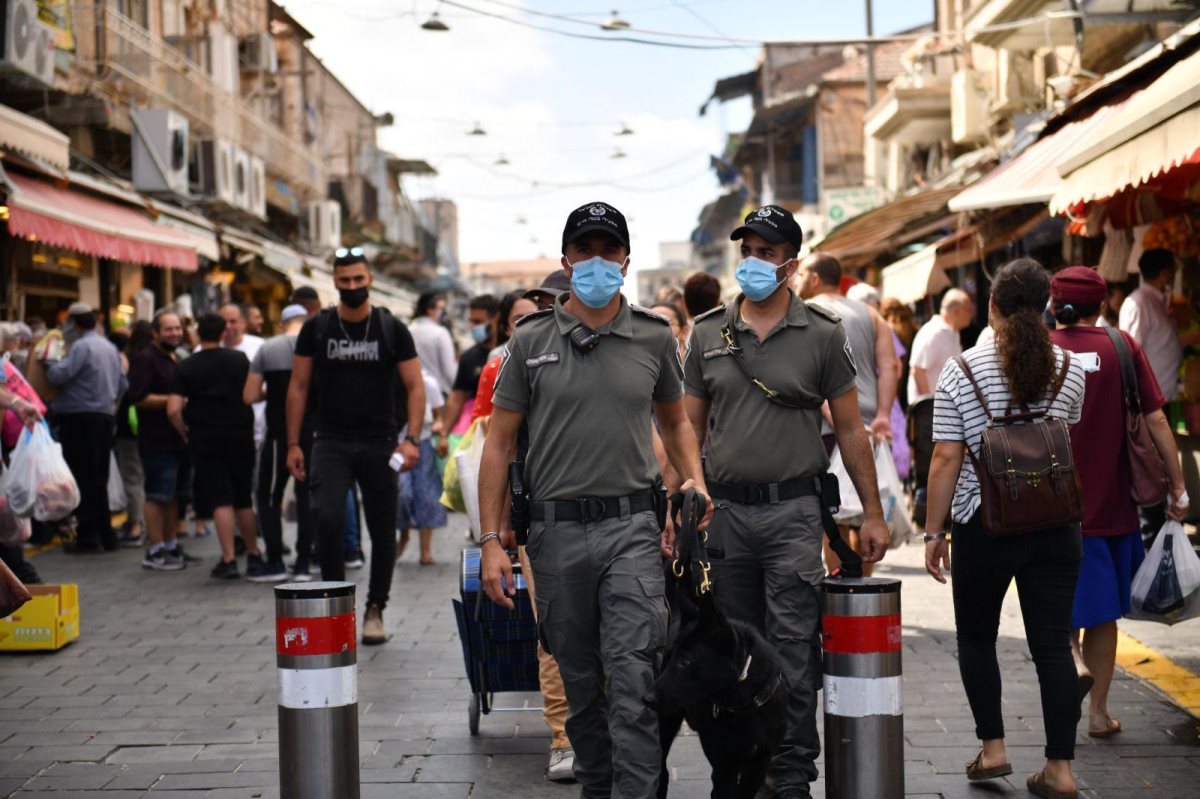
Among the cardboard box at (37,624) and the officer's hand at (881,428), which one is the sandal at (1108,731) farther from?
the cardboard box at (37,624)

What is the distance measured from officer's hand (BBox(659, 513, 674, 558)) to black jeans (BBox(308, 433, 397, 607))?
3.54 m

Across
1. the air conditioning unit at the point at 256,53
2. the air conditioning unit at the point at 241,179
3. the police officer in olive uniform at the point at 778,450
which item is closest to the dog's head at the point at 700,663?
the police officer in olive uniform at the point at 778,450

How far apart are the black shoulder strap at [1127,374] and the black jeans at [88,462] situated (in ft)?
30.1

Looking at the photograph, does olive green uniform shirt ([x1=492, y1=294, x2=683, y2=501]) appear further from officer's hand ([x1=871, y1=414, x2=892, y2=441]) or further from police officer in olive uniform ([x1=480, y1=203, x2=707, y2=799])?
officer's hand ([x1=871, y1=414, x2=892, y2=441])

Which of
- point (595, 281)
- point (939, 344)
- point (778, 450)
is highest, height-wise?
Result: point (595, 281)

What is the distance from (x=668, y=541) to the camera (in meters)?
4.62

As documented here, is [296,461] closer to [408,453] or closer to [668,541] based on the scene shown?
[408,453]

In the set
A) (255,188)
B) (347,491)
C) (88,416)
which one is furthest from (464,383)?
(255,188)

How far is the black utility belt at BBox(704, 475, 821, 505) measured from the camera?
5.06m

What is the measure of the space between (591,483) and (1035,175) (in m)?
7.41

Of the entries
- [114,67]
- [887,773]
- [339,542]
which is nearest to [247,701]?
[339,542]

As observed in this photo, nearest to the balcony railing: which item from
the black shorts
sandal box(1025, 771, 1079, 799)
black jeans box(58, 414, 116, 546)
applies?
black jeans box(58, 414, 116, 546)

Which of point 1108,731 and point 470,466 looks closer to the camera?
point 1108,731

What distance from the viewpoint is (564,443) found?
448cm
